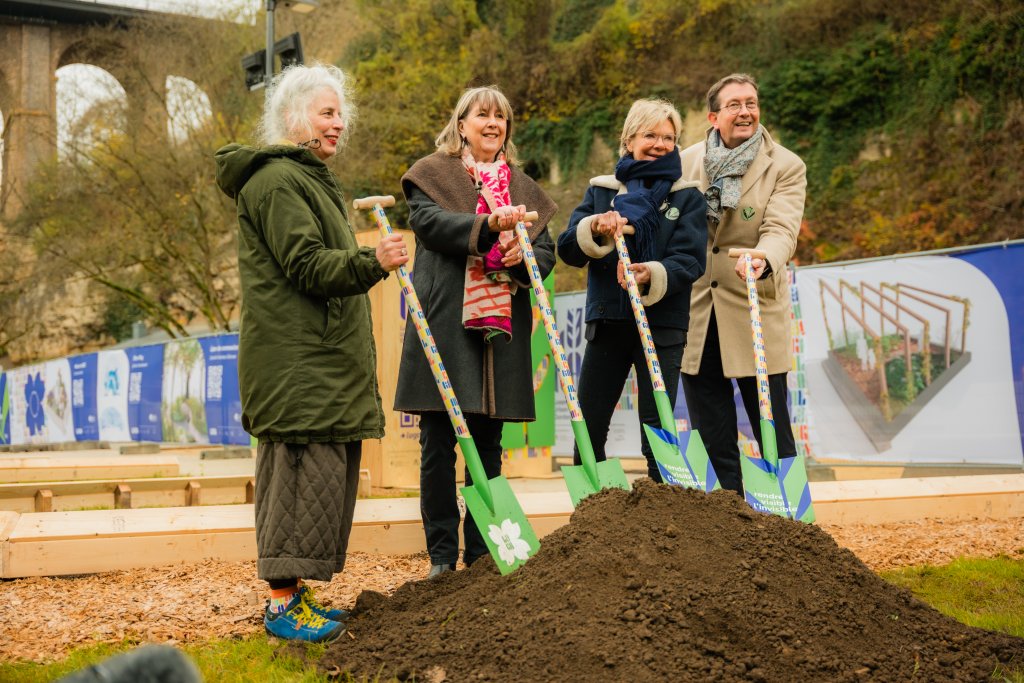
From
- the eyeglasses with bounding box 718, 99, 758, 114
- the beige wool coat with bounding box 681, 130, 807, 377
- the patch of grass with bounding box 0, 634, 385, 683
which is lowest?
the patch of grass with bounding box 0, 634, 385, 683

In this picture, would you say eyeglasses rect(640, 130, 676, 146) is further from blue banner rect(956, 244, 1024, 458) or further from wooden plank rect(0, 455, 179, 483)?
wooden plank rect(0, 455, 179, 483)

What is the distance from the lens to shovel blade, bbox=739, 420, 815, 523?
3.77m

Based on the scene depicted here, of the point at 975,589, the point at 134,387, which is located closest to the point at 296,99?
the point at 975,589

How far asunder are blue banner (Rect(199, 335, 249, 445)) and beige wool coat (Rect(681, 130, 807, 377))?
11981mm

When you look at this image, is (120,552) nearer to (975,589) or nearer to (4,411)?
(975,589)

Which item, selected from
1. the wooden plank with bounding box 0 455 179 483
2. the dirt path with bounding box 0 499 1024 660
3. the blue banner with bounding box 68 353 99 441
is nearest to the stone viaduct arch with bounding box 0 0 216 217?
the blue banner with bounding box 68 353 99 441

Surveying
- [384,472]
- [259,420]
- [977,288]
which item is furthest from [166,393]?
[259,420]

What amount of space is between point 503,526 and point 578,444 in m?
0.46

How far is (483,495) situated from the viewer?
11.7ft

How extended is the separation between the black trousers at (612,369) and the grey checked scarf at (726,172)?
2.22 ft

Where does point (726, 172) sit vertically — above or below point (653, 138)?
below

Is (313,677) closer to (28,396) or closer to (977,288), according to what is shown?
(977,288)

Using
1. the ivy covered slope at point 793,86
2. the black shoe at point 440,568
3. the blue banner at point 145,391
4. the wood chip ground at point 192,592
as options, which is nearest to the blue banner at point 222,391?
the blue banner at point 145,391

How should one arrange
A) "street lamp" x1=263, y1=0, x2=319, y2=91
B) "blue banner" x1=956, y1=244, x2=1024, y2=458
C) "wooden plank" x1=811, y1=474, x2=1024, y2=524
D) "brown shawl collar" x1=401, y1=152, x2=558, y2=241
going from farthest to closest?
Result: "street lamp" x1=263, y1=0, x2=319, y2=91 → "blue banner" x1=956, y1=244, x2=1024, y2=458 → "wooden plank" x1=811, y1=474, x2=1024, y2=524 → "brown shawl collar" x1=401, y1=152, x2=558, y2=241
